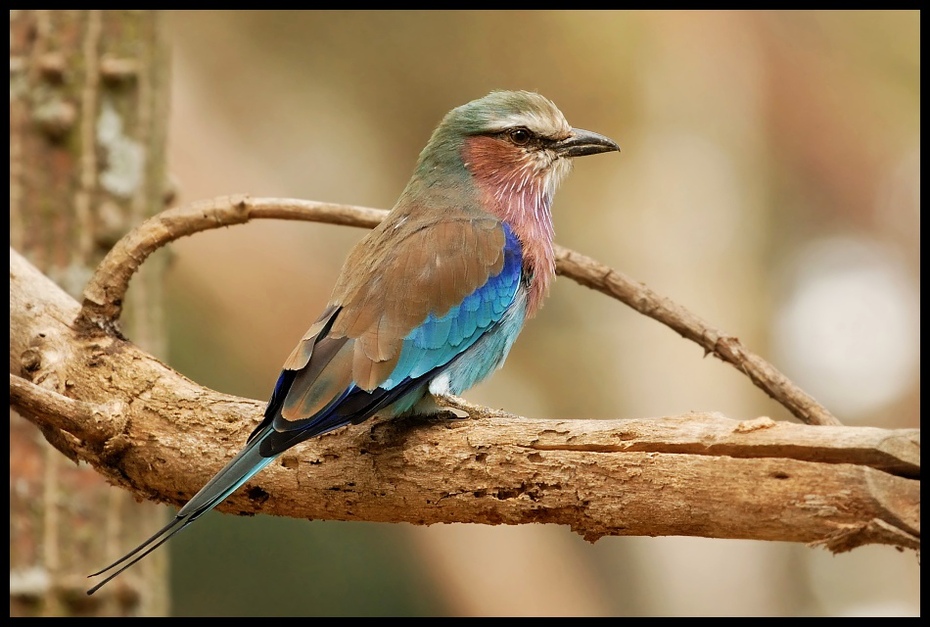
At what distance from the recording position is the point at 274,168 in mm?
7762

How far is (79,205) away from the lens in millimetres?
4527

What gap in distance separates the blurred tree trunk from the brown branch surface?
0.75 metres

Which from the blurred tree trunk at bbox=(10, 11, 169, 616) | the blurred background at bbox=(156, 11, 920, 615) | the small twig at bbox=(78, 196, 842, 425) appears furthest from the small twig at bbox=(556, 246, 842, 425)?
the blurred background at bbox=(156, 11, 920, 615)

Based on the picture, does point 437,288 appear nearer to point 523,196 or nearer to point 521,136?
point 523,196

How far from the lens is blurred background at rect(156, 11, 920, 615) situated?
7105 millimetres

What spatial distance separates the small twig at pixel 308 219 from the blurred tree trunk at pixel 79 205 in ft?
2.96

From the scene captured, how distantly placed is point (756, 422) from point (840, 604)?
21.8 ft

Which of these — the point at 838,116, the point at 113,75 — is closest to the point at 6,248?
the point at 113,75

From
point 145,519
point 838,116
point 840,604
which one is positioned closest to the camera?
point 145,519

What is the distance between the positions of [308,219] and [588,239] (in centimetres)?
477

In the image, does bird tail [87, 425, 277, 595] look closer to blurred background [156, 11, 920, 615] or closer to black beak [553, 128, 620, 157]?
black beak [553, 128, 620, 157]

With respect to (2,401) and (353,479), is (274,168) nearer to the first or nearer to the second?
(2,401)

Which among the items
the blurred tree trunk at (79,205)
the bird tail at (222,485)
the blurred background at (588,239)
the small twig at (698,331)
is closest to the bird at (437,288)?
the bird tail at (222,485)

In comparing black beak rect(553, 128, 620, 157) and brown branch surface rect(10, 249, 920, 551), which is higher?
black beak rect(553, 128, 620, 157)
